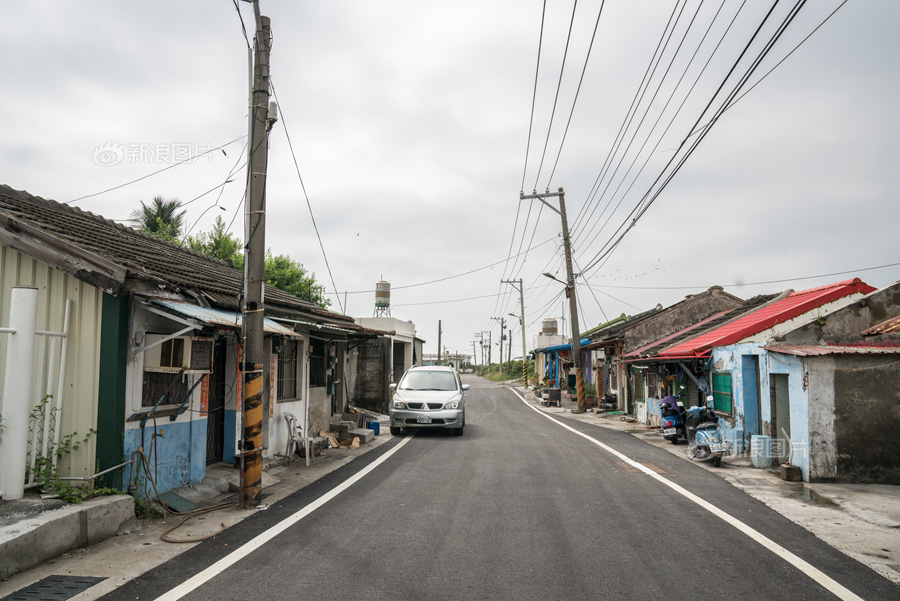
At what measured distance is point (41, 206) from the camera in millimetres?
8414

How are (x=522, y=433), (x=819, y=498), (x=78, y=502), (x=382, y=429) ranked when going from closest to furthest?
(x=78, y=502) → (x=819, y=498) → (x=522, y=433) → (x=382, y=429)

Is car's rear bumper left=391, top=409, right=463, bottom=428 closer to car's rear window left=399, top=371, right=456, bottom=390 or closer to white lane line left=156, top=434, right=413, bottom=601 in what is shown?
car's rear window left=399, top=371, right=456, bottom=390

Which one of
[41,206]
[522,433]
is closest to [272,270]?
[522,433]

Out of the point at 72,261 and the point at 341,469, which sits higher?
the point at 72,261

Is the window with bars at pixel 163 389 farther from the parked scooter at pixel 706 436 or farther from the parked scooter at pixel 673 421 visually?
the parked scooter at pixel 673 421

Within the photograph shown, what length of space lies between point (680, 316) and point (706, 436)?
1580 centimetres

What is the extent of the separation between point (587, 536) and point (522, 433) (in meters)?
9.93

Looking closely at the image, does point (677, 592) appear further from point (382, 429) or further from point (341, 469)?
point (382, 429)

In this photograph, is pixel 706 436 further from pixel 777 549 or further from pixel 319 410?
pixel 319 410

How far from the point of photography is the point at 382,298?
31.8 metres

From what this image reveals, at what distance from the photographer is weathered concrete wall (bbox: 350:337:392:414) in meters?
23.1

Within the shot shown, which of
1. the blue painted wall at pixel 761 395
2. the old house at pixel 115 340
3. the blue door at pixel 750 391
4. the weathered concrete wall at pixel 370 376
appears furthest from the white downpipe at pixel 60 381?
the weathered concrete wall at pixel 370 376

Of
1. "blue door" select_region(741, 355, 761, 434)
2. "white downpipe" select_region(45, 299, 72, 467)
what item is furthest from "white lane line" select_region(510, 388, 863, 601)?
"white downpipe" select_region(45, 299, 72, 467)

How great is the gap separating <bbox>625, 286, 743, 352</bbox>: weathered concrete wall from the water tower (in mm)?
13032
